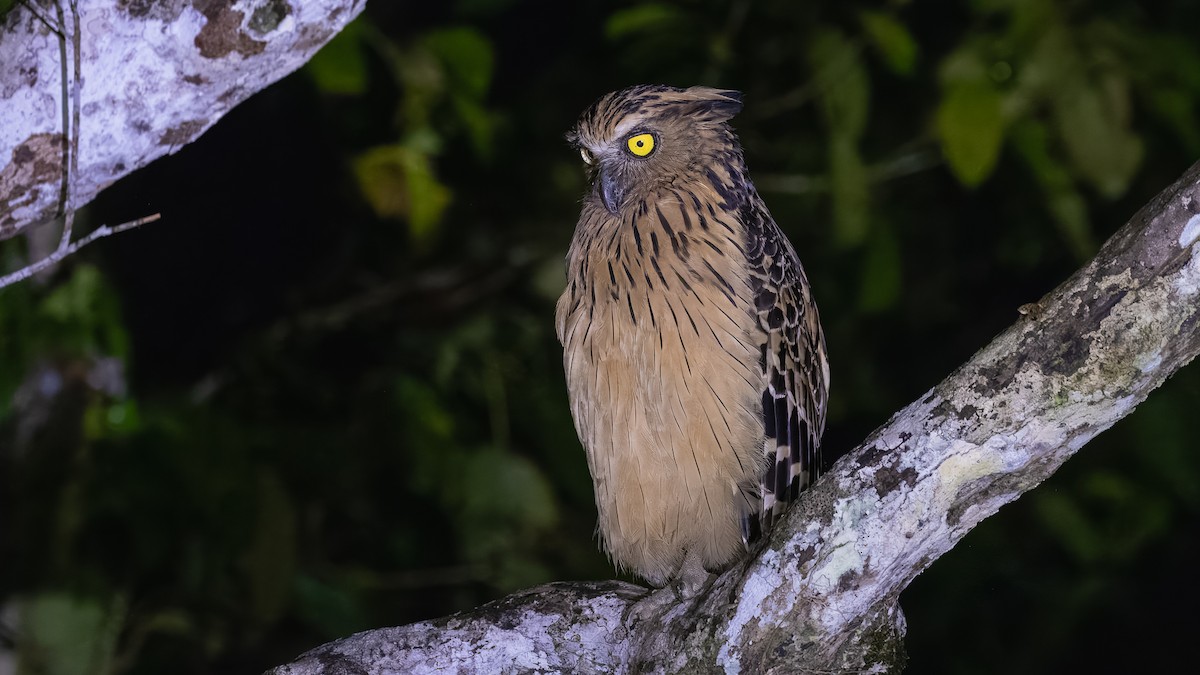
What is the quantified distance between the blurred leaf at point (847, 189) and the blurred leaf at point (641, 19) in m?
0.48

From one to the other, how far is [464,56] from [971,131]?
1.14 meters

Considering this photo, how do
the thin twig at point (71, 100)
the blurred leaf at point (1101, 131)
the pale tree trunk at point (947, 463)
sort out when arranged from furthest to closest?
the blurred leaf at point (1101, 131) → the thin twig at point (71, 100) → the pale tree trunk at point (947, 463)

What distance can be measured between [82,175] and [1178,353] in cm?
142

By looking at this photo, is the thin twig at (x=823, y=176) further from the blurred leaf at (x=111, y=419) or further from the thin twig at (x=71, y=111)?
the thin twig at (x=71, y=111)

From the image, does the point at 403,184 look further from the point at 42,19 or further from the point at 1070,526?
the point at 1070,526

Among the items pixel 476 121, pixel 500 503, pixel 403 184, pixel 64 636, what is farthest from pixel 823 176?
pixel 64 636

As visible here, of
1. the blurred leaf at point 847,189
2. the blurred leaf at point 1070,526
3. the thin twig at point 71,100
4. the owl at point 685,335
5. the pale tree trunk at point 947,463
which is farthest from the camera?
the blurred leaf at point 1070,526

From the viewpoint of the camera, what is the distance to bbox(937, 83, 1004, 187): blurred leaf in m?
2.28

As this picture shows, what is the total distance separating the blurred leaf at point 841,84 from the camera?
245 cm

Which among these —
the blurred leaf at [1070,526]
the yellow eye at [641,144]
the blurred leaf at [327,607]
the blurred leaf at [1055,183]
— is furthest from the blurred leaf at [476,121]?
the blurred leaf at [1070,526]

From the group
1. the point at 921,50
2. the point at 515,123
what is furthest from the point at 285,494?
the point at 921,50

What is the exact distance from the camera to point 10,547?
2.66 metres

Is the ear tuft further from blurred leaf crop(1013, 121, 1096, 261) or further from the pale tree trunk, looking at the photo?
blurred leaf crop(1013, 121, 1096, 261)

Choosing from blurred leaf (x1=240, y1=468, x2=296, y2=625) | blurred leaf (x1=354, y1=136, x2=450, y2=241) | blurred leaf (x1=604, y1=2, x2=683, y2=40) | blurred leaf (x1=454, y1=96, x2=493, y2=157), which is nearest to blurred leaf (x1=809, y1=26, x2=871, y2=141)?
blurred leaf (x1=604, y1=2, x2=683, y2=40)
